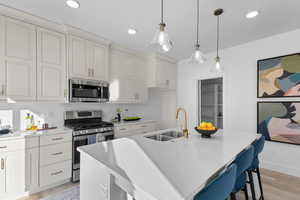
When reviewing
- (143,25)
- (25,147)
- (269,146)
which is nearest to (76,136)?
(25,147)

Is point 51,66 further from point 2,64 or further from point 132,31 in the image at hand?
point 132,31

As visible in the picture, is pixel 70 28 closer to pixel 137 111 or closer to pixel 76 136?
pixel 76 136

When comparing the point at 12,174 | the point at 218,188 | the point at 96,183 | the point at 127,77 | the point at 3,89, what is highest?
the point at 127,77

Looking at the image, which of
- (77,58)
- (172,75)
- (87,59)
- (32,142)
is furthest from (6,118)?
(172,75)

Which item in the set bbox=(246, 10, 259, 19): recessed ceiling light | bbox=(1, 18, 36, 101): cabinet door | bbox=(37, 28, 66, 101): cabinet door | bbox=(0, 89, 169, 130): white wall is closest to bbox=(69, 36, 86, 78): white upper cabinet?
bbox=(37, 28, 66, 101): cabinet door

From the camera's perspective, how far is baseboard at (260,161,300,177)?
2462 millimetres

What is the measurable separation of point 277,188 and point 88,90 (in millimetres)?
3608

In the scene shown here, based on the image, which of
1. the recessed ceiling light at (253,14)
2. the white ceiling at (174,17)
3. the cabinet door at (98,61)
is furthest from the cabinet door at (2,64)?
the recessed ceiling light at (253,14)

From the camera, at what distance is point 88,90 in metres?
2.68

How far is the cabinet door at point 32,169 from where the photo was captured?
6.35 ft

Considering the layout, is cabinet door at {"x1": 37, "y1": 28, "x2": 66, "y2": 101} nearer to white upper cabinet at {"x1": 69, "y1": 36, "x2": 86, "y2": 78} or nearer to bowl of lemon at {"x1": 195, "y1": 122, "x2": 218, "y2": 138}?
white upper cabinet at {"x1": 69, "y1": 36, "x2": 86, "y2": 78}

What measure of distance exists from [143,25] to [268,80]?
2627 millimetres

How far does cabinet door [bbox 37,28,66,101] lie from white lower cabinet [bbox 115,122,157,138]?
121 cm

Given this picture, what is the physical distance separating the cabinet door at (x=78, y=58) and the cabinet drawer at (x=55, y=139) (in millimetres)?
1057
